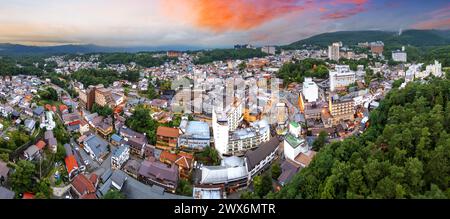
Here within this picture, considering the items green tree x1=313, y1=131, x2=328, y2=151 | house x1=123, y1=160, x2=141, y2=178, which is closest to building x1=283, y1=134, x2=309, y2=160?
green tree x1=313, y1=131, x2=328, y2=151

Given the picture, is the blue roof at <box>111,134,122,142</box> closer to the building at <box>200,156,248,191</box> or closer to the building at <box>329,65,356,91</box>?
the building at <box>200,156,248,191</box>

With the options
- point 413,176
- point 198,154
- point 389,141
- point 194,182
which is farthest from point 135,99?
point 413,176

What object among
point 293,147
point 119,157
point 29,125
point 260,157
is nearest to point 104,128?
point 29,125

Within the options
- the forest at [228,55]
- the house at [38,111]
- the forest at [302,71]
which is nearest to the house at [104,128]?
the house at [38,111]

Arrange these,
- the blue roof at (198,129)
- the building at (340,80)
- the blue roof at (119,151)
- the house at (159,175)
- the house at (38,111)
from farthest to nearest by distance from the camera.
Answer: the building at (340,80), the house at (38,111), the blue roof at (198,129), the blue roof at (119,151), the house at (159,175)

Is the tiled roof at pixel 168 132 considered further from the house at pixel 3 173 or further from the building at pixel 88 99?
the building at pixel 88 99

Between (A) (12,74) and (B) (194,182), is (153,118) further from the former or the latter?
(A) (12,74)
